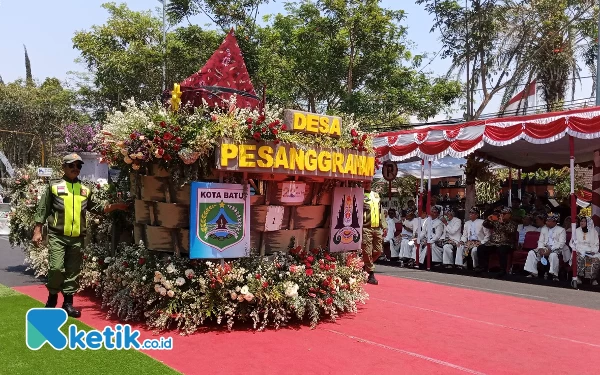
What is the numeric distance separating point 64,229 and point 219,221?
1963mm

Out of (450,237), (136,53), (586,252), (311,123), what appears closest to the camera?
(311,123)

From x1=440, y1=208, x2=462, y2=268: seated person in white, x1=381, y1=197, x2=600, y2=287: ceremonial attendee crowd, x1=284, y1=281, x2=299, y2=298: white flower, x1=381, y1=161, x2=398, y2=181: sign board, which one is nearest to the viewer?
x1=284, y1=281, x2=299, y2=298: white flower

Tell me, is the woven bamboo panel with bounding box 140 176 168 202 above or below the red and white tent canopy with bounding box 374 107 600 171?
below

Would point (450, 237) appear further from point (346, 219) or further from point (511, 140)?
point (346, 219)

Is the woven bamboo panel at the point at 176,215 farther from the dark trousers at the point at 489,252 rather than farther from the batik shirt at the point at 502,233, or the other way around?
the batik shirt at the point at 502,233

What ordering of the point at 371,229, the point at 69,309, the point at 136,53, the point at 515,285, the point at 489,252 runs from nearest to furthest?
1. the point at 69,309
2. the point at 371,229
3. the point at 515,285
4. the point at 489,252
5. the point at 136,53

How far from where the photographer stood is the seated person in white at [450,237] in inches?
511

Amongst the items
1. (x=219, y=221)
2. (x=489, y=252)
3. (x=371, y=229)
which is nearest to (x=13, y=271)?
(x=219, y=221)

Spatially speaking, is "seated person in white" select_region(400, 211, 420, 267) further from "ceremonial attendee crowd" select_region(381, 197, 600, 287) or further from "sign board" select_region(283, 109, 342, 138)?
"sign board" select_region(283, 109, 342, 138)

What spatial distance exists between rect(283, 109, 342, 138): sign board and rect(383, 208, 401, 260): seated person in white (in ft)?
26.5

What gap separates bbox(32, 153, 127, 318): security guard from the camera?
254 inches

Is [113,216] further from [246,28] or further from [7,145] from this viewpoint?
[7,145]

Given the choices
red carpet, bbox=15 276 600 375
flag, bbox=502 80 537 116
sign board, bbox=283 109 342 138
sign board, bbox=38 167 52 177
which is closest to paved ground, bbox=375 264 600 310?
red carpet, bbox=15 276 600 375

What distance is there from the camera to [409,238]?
14.0 m
